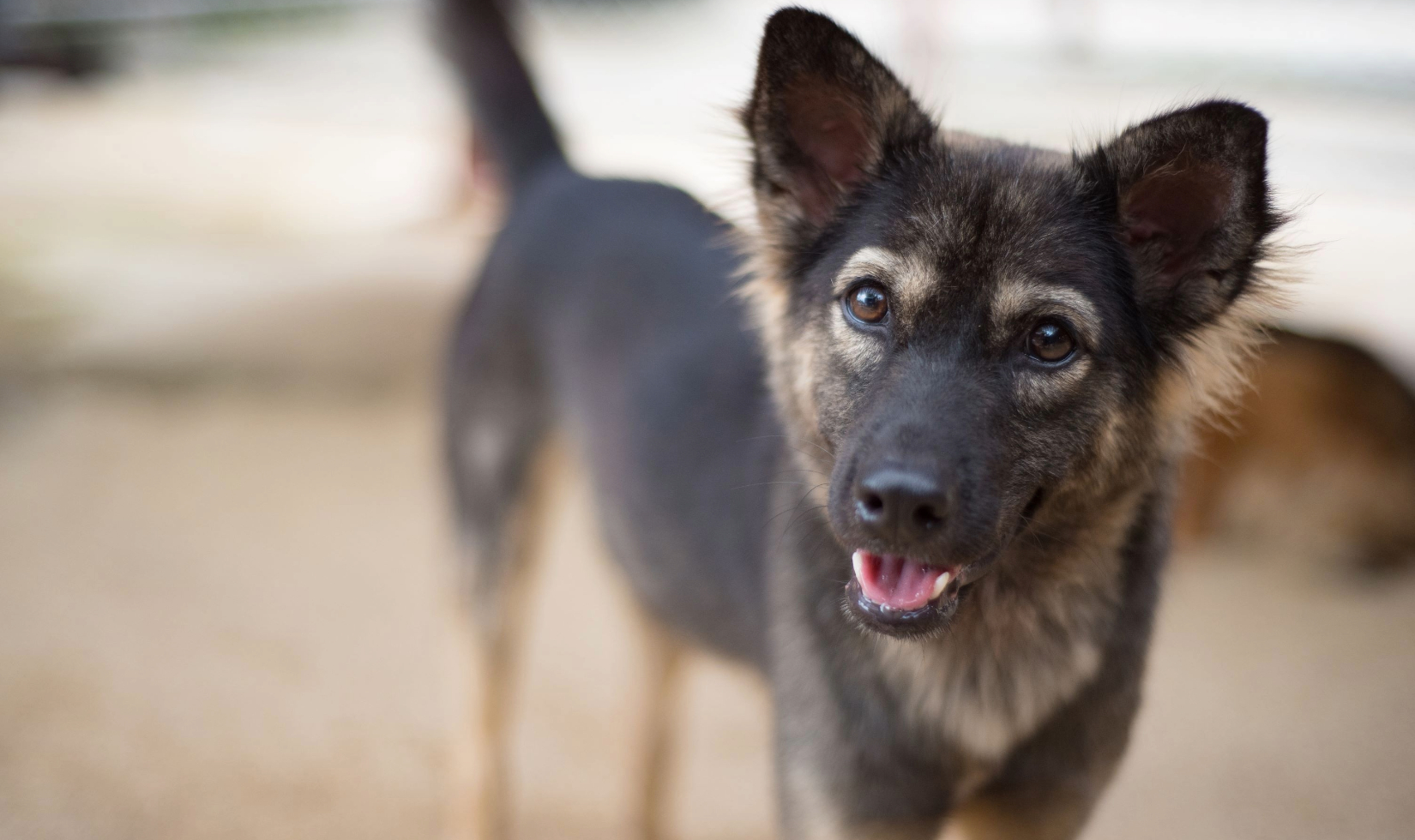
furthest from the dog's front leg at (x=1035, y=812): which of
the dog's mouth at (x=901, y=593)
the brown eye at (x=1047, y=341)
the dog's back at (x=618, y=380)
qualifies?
the brown eye at (x=1047, y=341)

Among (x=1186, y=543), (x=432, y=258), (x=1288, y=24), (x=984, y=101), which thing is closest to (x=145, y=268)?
(x=432, y=258)

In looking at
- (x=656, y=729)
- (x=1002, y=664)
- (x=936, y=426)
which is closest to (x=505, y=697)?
(x=656, y=729)

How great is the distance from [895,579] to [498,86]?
2.12m

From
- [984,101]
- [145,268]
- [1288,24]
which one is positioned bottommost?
[145,268]

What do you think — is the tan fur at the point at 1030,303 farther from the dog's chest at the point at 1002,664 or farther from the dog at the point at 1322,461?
the dog at the point at 1322,461

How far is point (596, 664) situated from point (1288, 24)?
6629 millimetres

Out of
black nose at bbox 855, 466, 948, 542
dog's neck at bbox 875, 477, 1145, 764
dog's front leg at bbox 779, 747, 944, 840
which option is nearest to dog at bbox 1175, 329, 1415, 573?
dog's neck at bbox 875, 477, 1145, 764

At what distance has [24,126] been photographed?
9.57m

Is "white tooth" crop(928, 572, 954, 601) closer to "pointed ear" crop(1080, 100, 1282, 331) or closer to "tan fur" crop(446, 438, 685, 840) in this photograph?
"pointed ear" crop(1080, 100, 1282, 331)

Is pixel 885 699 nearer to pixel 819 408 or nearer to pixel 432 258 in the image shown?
pixel 819 408

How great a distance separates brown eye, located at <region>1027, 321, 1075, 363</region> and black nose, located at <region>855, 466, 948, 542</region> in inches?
14.3

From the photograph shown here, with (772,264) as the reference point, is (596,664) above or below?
below

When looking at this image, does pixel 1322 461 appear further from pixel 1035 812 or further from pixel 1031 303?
pixel 1031 303

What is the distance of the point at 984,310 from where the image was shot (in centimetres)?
188
